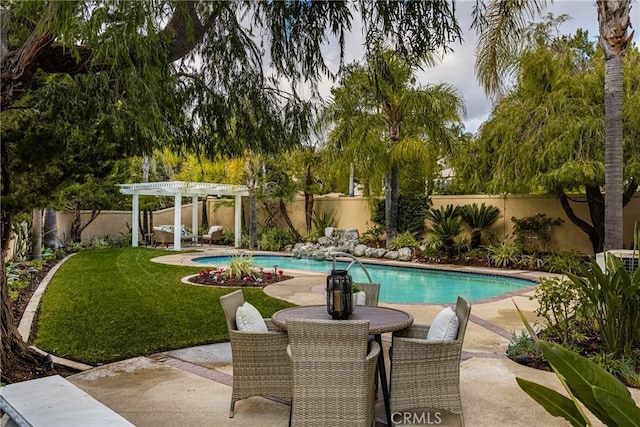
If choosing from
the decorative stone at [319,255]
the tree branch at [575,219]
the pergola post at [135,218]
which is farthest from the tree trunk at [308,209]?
the tree branch at [575,219]

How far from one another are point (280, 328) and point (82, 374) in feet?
7.46

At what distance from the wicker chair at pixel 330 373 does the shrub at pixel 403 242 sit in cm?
1300

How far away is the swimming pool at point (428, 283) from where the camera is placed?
1029 cm

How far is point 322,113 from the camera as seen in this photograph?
5.06m

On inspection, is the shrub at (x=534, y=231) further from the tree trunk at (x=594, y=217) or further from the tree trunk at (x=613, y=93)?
the tree trunk at (x=613, y=93)

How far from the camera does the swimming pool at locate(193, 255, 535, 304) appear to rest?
1029 centimetres

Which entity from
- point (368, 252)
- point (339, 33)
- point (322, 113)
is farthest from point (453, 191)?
point (339, 33)

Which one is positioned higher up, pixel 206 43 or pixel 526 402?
pixel 206 43

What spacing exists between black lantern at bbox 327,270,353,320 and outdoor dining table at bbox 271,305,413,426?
174mm

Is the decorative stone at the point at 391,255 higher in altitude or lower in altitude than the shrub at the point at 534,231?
lower

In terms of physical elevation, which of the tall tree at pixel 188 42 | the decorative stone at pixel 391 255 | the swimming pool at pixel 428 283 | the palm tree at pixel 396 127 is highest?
the palm tree at pixel 396 127

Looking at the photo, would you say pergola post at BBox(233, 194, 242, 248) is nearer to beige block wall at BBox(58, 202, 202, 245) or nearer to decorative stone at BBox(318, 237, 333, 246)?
decorative stone at BBox(318, 237, 333, 246)

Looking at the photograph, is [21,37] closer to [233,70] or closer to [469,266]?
[233,70]

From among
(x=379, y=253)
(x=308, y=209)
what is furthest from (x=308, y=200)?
(x=379, y=253)
